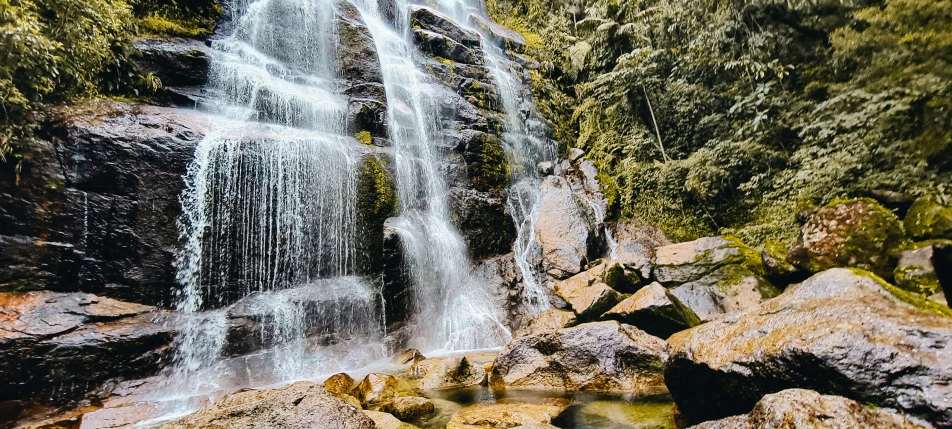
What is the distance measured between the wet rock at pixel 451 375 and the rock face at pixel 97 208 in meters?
5.52

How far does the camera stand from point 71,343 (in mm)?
6512

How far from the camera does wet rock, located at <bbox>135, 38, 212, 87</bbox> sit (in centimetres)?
1053

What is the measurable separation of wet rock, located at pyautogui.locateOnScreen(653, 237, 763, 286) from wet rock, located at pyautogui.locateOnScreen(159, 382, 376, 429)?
7.78 metres

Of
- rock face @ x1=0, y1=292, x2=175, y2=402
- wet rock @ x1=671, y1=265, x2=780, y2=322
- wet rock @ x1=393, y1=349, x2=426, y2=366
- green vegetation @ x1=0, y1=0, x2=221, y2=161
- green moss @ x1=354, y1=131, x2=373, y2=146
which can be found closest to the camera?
rock face @ x1=0, y1=292, x2=175, y2=402

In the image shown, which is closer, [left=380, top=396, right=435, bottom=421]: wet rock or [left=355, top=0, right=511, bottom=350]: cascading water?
[left=380, top=396, right=435, bottom=421]: wet rock

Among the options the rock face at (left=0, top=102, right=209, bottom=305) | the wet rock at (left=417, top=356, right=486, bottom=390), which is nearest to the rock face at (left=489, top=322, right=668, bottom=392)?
the wet rock at (left=417, top=356, right=486, bottom=390)

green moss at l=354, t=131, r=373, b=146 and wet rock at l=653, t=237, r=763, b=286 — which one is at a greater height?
green moss at l=354, t=131, r=373, b=146

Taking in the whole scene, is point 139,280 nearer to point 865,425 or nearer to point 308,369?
point 308,369

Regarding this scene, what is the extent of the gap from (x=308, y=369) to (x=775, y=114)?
42.3 ft

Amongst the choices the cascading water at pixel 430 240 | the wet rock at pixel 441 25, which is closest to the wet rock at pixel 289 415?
the cascading water at pixel 430 240

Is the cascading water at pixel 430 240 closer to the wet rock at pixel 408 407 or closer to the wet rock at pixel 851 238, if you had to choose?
the wet rock at pixel 408 407

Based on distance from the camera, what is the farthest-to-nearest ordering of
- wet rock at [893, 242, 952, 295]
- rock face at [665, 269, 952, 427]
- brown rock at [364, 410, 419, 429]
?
wet rock at [893, 242, 952, 295] → brown rock at [364, 410, 419, 429] → rock face at [665, 269, 952, 427]

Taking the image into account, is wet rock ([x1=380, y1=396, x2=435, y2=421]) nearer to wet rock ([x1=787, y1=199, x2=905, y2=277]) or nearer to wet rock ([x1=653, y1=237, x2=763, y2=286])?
wet rock ([x1=653, y1=237, x2=763, y2=286])

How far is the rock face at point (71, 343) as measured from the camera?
6.12 metres
